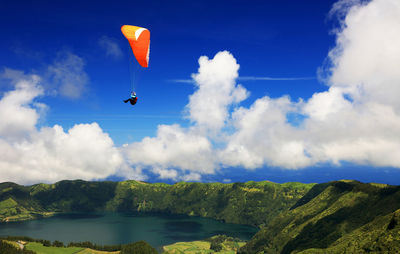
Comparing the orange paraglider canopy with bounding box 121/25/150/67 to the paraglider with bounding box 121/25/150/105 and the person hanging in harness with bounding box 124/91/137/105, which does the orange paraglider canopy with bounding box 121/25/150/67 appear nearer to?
the paraglider with bounding box 121/25/150/105

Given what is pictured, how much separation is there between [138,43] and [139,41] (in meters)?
0.84

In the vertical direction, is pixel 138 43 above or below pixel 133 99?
above

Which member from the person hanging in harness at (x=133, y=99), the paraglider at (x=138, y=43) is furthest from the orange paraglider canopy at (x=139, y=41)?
the person hanging in harness at (x=133, y=99)

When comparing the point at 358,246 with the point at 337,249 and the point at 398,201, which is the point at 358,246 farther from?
the point at 398,201

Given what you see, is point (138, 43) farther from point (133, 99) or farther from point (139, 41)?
point (133, 99)

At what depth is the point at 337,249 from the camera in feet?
498

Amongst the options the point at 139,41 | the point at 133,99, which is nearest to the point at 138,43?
the point at 139,41

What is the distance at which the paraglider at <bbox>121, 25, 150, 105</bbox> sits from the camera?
6100 cm

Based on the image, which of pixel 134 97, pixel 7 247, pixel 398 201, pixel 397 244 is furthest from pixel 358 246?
pixel 7 247

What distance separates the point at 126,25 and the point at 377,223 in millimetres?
179096

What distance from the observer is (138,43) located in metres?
62.3

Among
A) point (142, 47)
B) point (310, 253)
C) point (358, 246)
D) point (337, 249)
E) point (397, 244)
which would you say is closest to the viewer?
point (142, 47)

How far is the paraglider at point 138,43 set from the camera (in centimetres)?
6100

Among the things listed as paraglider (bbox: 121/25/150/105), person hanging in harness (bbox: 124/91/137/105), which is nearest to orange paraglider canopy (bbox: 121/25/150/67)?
paraglider (bbox: 121/25/150/105)
